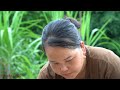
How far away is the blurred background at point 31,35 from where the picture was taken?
1.62 meters

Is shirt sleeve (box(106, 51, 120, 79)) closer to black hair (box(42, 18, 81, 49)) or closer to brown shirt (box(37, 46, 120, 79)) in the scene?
brown shirt (box(37, 46, 120, 79))

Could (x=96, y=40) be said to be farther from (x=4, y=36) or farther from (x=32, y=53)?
(x=4, y=36)

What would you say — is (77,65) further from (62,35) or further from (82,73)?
(62,35)

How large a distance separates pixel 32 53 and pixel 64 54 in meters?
0.58

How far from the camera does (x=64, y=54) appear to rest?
113 cm

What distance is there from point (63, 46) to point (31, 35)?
2.01 feet

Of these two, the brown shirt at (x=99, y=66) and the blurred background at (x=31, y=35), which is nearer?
the brown shirt at (x=99, y=66)

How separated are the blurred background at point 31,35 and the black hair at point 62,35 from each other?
44cm

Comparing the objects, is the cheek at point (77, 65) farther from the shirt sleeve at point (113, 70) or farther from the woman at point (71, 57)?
the shirt sleeve at point (113, 70)

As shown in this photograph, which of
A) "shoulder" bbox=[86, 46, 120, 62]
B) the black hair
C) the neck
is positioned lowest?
the neck

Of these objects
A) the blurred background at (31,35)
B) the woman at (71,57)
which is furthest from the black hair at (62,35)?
the blurred background at (31,35)

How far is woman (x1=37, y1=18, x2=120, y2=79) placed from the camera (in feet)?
3.69

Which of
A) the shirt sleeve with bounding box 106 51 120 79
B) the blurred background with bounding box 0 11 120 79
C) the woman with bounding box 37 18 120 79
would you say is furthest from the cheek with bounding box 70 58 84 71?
the blurred background with bounding box 0 11 120 79
